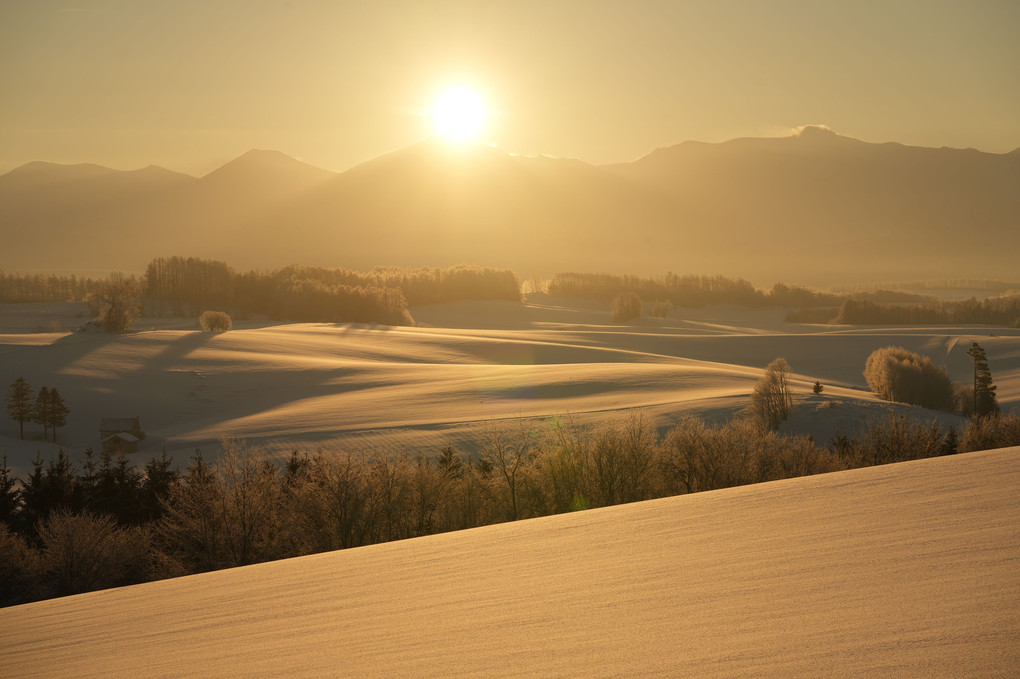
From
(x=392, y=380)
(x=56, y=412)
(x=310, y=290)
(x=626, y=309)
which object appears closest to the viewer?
(x=56, y=412)

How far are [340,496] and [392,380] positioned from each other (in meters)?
32.9

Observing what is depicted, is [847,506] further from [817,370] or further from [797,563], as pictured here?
[817,370]

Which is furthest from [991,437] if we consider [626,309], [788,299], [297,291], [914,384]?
[788,299]

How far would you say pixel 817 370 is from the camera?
7306cm

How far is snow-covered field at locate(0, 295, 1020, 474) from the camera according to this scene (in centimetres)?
3912

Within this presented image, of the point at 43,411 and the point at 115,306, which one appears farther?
the point at 115,306

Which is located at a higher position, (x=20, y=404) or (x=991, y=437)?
(x=20, y=404)

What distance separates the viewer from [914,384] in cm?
5203

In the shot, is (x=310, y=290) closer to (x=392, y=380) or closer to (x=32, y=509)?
(x=392, y=380)

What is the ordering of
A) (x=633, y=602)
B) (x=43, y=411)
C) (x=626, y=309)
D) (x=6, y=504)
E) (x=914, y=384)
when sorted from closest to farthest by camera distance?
(x=633, y=602)
(x=6, y=504)
(x=43, y=411)
(x=914, y=384)
(x=626, y=309)

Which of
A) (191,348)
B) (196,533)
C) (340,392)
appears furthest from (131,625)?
A: (191,348)

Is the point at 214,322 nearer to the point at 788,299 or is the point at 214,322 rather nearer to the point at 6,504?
the point at 6,504

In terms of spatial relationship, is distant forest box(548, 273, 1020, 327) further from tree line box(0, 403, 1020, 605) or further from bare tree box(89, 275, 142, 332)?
tree line box(0, 403, 1020, 605)

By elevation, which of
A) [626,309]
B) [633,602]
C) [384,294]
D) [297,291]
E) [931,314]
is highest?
[297,291]
